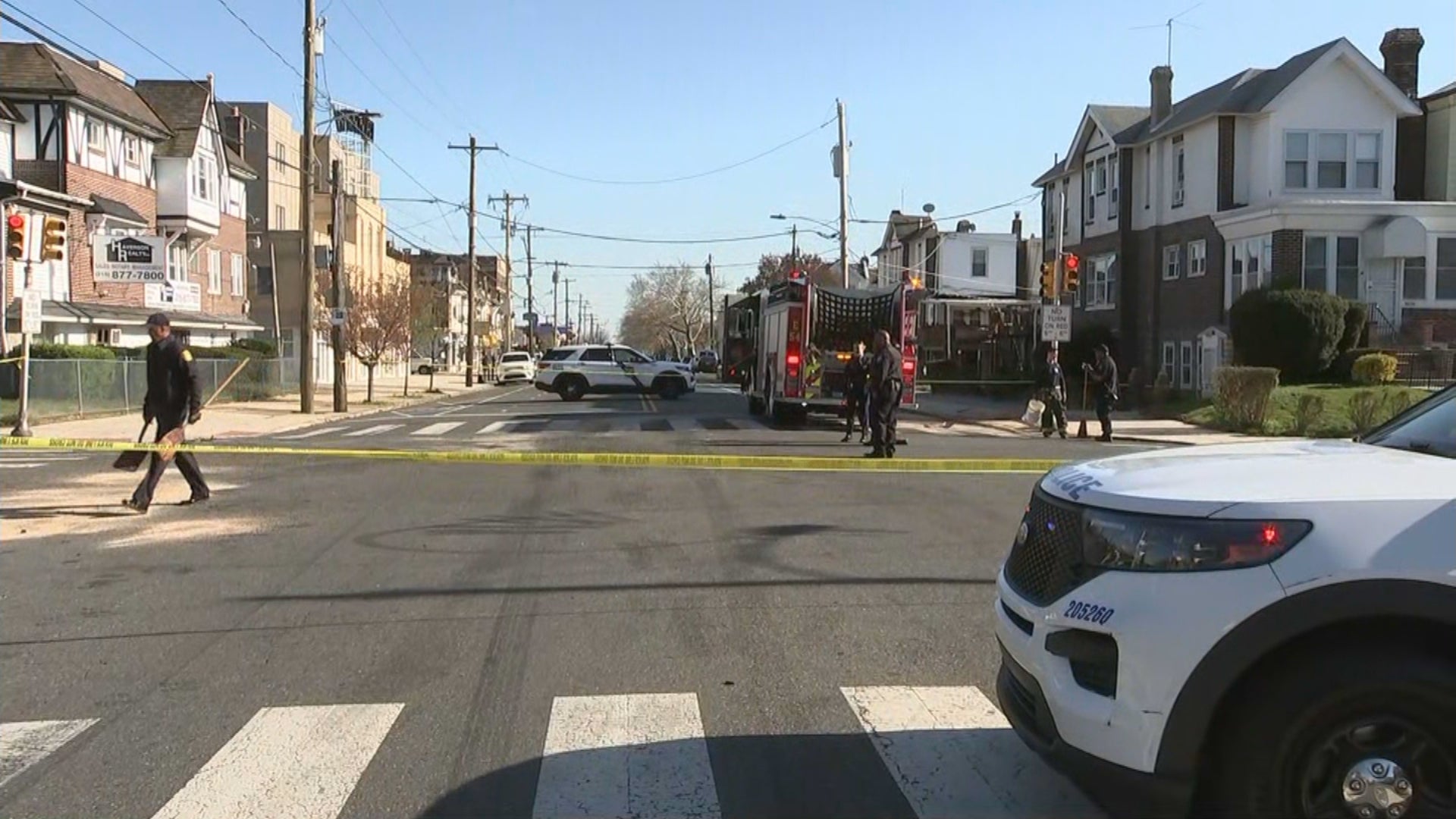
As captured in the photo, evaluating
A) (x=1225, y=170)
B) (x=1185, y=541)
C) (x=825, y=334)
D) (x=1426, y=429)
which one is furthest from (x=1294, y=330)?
(x=1185, y=541)

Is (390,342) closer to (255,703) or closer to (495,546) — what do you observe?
(495,546)

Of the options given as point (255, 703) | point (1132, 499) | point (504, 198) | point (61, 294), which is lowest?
point (255, 703)

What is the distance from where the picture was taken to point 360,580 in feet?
28.7

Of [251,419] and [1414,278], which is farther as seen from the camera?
[1414,278]

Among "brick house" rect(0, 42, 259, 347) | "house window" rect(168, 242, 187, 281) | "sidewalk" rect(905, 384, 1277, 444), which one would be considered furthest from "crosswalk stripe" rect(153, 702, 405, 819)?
"house window" rect(168, 242, 187, 281)

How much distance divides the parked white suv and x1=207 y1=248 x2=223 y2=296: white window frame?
1625cm

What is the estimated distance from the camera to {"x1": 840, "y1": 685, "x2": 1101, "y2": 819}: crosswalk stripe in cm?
454

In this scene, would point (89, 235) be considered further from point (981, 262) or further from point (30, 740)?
point (981, 262)

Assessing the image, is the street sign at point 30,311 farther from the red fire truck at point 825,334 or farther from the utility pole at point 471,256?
the utility pole at point 471,256

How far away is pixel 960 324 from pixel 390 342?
2190 cm

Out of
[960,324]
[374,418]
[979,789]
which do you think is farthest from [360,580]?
[960,324]

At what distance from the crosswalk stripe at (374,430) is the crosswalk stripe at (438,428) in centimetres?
74

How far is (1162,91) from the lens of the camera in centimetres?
3831

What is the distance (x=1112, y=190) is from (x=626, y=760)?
38.9 m
